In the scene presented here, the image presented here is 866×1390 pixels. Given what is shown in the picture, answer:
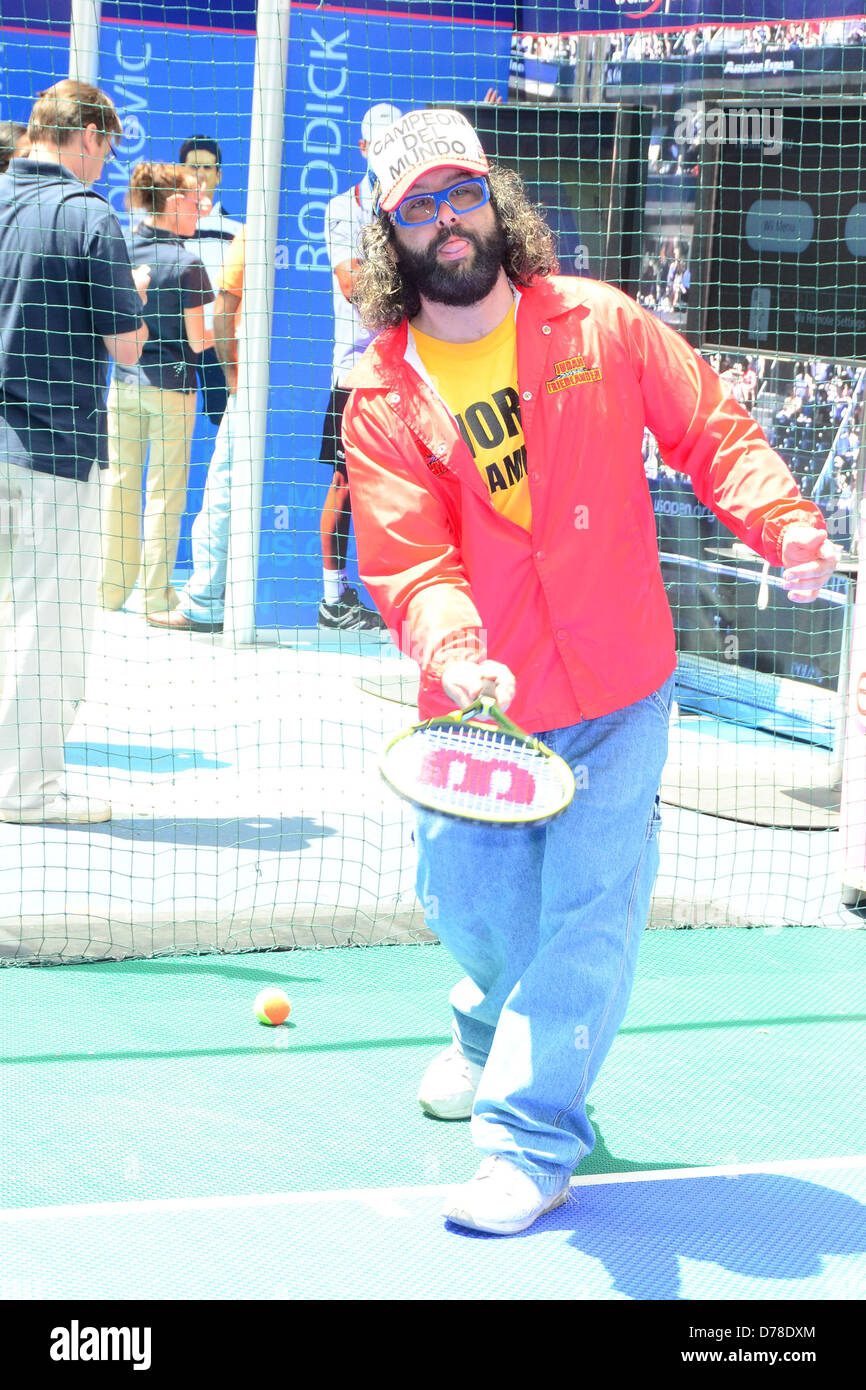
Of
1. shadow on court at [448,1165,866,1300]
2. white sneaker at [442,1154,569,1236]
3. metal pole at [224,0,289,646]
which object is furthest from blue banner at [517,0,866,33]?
white sneaker at [442,1154,569,1236]

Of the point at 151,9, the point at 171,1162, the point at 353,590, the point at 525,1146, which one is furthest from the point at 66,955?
the point at 151,9

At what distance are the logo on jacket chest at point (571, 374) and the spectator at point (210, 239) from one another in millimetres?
5425

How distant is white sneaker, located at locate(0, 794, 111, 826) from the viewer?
553cm

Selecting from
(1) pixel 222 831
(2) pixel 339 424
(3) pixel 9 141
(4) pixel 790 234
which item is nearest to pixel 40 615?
(1) pixel 222 831

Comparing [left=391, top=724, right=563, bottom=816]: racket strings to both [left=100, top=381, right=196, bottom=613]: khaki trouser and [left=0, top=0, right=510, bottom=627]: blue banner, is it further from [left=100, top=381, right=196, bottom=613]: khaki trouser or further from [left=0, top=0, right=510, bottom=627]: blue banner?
[left=0, top=0, right=510, bottom=627]: blue banner

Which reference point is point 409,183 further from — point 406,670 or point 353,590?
point 353,590

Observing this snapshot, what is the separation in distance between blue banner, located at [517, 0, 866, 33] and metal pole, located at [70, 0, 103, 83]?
2.19m

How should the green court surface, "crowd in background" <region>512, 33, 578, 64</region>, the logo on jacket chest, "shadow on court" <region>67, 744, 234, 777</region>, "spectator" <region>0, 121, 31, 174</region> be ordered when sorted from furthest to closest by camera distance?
"crowd in background" <region>512, 33, 578, 64</region> → "shadow on court" <region>67, 744, 234, 777</region> → "spectator" <region>0, 121, 31, 174</region> → the logo on jacket chest → the green court surface

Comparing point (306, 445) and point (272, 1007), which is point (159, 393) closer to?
point (306, 445)

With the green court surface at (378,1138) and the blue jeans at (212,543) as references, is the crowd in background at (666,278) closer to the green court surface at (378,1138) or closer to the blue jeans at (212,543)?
the blue jeans at (212,543)

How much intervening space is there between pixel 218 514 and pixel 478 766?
5.83 metres

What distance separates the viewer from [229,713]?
711cm

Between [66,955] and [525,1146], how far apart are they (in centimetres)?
192

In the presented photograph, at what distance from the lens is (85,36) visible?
8.00m
